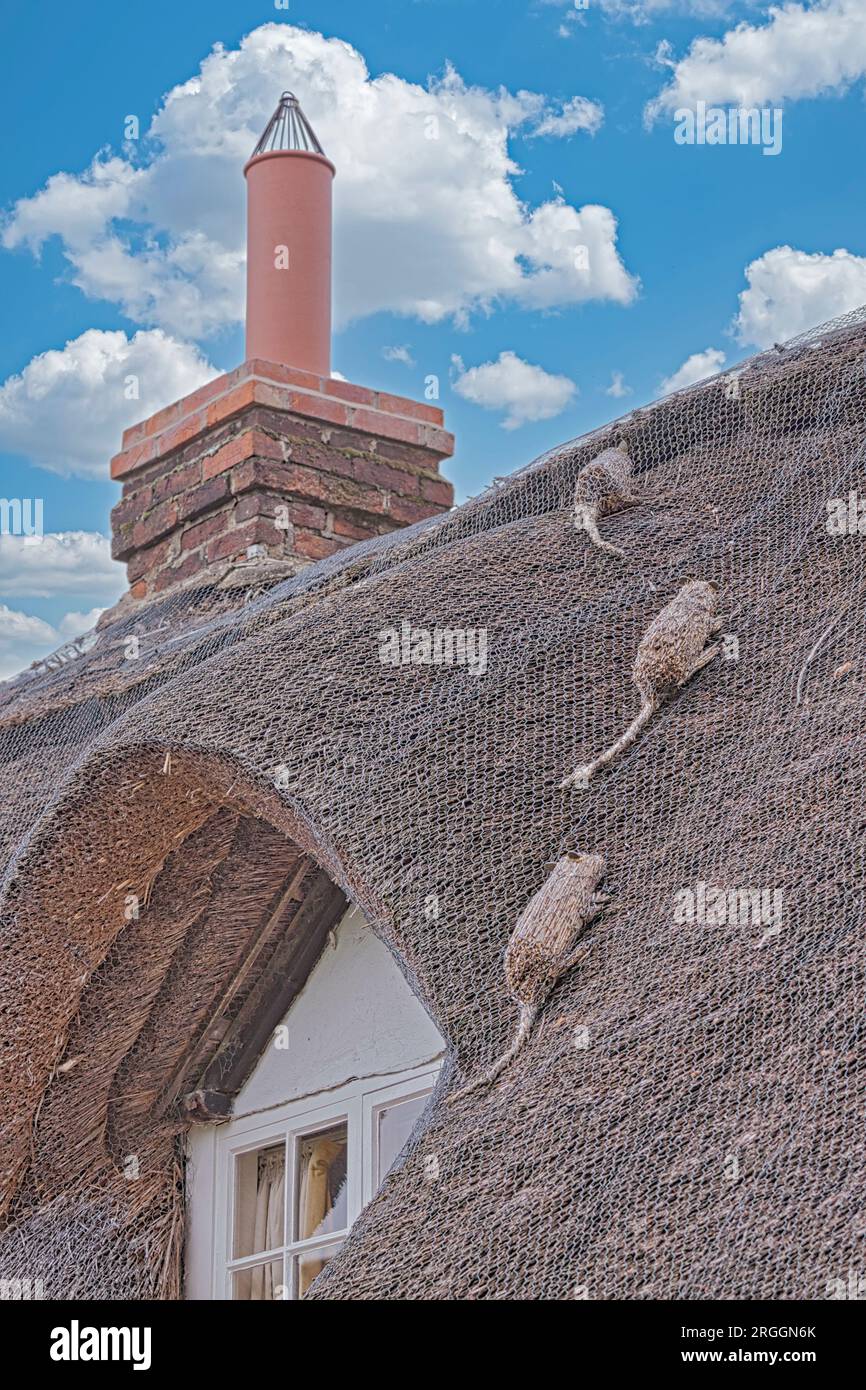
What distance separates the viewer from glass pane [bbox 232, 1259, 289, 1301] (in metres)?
3.23

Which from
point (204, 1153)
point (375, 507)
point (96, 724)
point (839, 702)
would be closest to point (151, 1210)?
point (204, 1153)

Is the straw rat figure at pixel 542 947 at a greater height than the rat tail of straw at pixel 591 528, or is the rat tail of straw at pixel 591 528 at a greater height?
the rat tail of straw at pixel 591 528

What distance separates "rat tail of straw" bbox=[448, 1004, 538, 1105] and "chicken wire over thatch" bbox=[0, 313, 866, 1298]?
0.07ft

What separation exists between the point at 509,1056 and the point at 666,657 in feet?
2.37

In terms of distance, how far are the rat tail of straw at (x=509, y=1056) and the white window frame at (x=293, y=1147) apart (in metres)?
0.87

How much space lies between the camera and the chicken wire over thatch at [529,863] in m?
1.85

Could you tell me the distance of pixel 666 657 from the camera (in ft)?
8.47

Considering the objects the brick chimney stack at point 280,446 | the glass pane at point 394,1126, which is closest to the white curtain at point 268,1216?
the glass pane at point 394,1126

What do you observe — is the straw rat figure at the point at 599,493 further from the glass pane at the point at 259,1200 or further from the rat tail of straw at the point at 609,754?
the glass pane at the point at 259,1200

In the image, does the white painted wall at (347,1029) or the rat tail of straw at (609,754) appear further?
the white painted wall at (347,1029)

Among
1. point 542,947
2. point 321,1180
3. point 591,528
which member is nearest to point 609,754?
point 542,947

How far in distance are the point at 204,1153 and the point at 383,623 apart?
4.13 ft

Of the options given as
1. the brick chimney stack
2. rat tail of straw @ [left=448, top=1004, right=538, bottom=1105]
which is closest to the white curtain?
rat tail of straw @ [left=448, top=1004, right=538, bottom=1105]

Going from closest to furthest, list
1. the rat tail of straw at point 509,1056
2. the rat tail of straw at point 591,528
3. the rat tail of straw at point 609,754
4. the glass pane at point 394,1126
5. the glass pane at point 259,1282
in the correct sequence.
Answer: the rat tail of straw at point 509,1056 < the rat tail of straw at point 609,754 < the rat tail of straw at point 591,528 < the glass pane at point 394,1126 < the glass pane at point 259,1282
